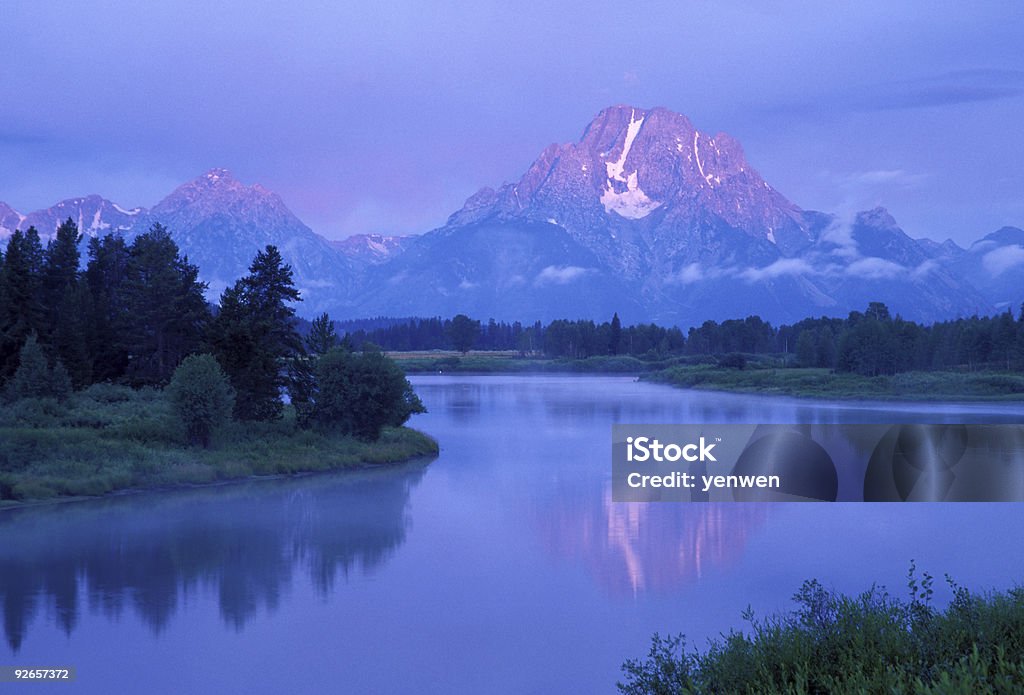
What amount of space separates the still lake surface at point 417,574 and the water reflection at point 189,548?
3.6 inches

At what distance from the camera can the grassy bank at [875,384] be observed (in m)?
99.0

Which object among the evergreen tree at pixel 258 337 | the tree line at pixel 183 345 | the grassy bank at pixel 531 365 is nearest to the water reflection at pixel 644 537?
the tree line at pixel 183 345

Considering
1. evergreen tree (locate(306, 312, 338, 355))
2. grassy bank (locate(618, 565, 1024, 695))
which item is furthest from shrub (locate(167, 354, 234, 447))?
grassy bank (locate(618, 565, 1024, 695))

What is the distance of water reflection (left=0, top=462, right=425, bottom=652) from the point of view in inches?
861

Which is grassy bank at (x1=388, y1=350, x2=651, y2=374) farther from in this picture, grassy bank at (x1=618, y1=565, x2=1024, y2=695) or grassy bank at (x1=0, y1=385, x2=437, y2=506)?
grassy bank at (x1=618, y1=565, x2=1024, y2=695)

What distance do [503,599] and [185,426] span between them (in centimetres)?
2243

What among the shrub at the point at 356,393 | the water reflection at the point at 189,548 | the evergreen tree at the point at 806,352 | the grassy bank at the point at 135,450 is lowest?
the water reflection at the point at 189,548

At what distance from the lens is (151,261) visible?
63344mm

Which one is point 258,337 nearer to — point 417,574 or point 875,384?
point 417,574

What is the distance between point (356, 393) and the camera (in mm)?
46375

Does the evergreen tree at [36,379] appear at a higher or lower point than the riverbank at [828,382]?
higher

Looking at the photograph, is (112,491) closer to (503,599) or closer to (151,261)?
(503,599)

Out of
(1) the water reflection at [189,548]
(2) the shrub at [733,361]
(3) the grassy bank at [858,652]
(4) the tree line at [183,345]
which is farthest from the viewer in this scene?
(2) the shrub at [733,361]

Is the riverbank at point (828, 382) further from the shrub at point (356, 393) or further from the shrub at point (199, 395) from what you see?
the shrub at point (199, 395)
